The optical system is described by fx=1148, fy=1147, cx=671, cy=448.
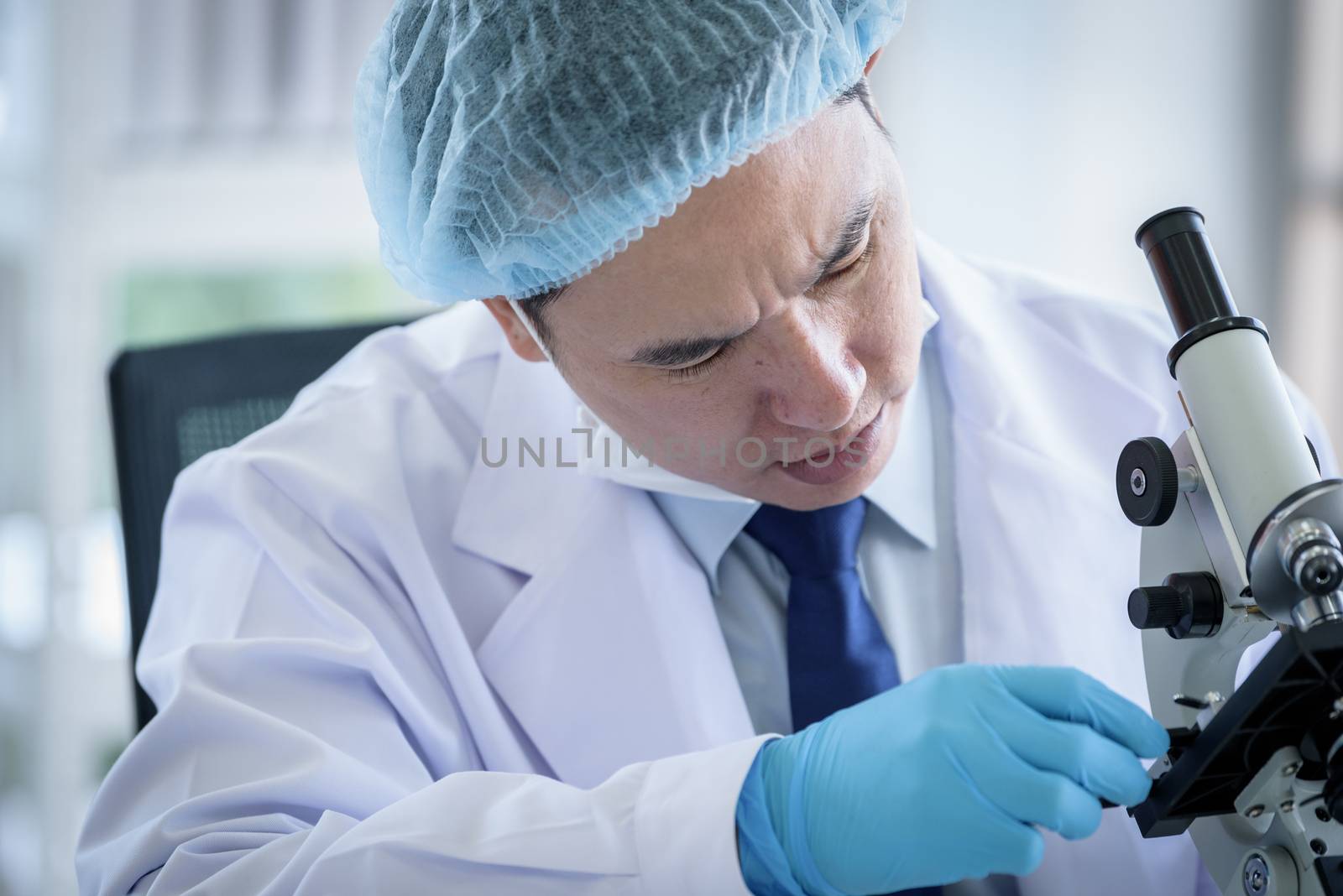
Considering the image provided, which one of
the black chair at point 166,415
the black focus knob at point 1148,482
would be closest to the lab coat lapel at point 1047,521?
the black focus knob at point 1148,482

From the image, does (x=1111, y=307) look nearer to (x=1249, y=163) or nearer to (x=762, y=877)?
(x=762, y=877)

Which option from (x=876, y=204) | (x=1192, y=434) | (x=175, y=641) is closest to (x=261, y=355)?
(x=175, y=641)

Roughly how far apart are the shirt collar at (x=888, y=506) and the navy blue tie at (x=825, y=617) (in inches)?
1.3

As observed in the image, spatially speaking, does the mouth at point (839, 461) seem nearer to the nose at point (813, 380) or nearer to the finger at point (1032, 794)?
the nose at point (813, 380)

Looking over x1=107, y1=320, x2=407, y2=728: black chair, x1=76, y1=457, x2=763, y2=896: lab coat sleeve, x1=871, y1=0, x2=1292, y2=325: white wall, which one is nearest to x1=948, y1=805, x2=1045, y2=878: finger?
x1=76, y1=457, x2=763, y2=896: lab coat sleeve

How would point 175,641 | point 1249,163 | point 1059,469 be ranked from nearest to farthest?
point 175,641
point 1059,469
point 1249,163

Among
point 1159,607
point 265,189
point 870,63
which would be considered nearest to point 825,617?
point 1159,607

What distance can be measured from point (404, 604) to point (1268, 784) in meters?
0.73

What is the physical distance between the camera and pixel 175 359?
49.8 inches

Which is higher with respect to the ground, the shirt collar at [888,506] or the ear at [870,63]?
the ear at [870,63]

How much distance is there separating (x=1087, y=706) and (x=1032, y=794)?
0.25 feet

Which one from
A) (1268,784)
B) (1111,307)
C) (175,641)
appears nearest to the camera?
(1268,784)

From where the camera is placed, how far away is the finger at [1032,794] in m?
0.73

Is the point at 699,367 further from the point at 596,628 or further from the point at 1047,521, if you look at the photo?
the point at 1047,521
